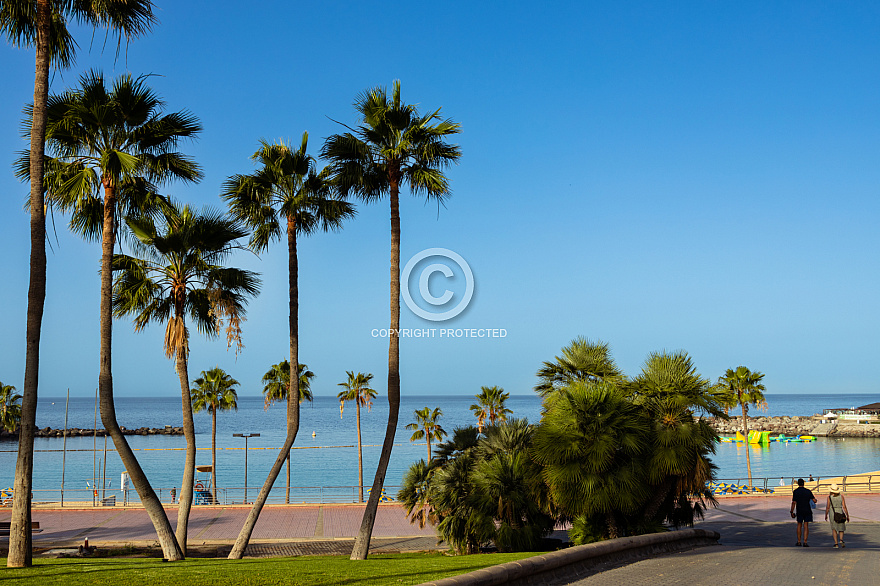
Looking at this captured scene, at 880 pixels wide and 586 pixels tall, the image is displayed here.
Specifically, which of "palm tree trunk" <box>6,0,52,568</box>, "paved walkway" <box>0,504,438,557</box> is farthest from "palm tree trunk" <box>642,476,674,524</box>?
"palm tree trunk" <box>6,0,52,568</box>

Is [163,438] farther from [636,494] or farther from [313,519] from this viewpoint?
[636,494]

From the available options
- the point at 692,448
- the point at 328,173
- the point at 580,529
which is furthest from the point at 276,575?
the point at 328,173

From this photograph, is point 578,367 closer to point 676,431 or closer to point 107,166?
point 676,431

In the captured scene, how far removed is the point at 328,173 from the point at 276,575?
12044 millimetres

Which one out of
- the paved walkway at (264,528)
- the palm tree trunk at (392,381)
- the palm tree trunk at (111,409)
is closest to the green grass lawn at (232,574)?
the palm tree trunk at (111,409)

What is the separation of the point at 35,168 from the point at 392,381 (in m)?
9.01

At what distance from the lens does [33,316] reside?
11.6 metres

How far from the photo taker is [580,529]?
15422mm

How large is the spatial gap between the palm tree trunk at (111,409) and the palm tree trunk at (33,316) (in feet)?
8.44

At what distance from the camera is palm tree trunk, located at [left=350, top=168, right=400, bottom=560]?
51.3ft

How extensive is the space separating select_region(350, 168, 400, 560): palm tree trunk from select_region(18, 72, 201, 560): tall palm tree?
13.4ft

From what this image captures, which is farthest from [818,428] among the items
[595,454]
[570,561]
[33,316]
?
[33,316]

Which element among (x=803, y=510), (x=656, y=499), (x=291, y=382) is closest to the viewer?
(x=656, y=499)

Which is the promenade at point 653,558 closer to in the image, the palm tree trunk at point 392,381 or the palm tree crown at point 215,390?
the palm tree trunk at point 392,381
